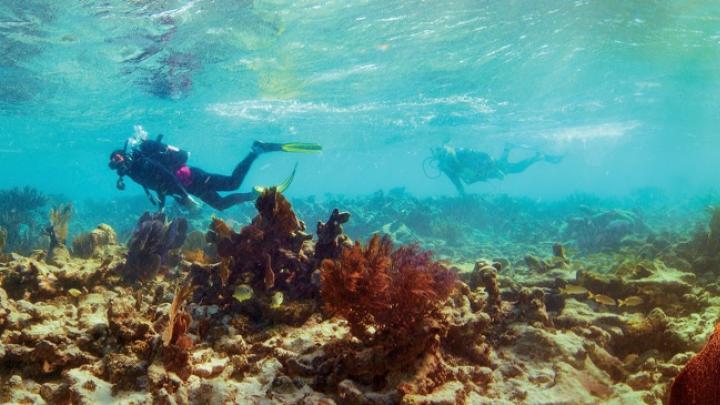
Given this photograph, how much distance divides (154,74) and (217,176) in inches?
440

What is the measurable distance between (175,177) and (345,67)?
12.9 m

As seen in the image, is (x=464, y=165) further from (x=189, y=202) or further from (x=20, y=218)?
(x=20, y=218)

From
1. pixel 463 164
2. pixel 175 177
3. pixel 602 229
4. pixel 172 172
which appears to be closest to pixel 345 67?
pixel 463 164

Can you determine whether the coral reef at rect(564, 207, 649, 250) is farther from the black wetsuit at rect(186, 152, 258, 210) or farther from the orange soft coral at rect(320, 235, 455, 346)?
the orange soft coral at rect(320, 235, 455, 346)

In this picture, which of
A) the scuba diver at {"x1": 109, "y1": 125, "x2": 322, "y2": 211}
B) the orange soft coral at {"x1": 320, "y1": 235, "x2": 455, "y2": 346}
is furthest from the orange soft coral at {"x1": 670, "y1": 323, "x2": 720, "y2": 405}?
the scuba diver at {"x1": 109, "y1": 125, "x2": 322, "y2": 211}

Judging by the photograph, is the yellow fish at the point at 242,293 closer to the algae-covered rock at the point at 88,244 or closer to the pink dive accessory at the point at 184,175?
the algae-covered rock at the point at 88,244

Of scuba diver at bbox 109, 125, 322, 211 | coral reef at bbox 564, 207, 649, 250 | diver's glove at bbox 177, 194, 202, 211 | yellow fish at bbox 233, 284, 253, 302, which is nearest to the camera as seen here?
yellow fish at bbox 233, 284, 253, 302

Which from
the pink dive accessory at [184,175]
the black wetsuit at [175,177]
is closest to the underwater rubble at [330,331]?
the black wetsuit at [175,177]

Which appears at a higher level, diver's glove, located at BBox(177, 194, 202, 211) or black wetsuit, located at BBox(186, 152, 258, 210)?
black wetsuit, located at BBox(186, 152, 258, 210)

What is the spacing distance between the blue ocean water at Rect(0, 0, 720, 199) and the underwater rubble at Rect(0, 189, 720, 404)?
11.2m

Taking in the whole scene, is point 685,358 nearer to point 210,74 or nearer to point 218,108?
point 210,74

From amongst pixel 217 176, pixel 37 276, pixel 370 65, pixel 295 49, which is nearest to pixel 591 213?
pixel 370 65

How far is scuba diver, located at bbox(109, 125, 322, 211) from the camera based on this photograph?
936 cm

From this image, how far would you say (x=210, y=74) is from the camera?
2052cm
